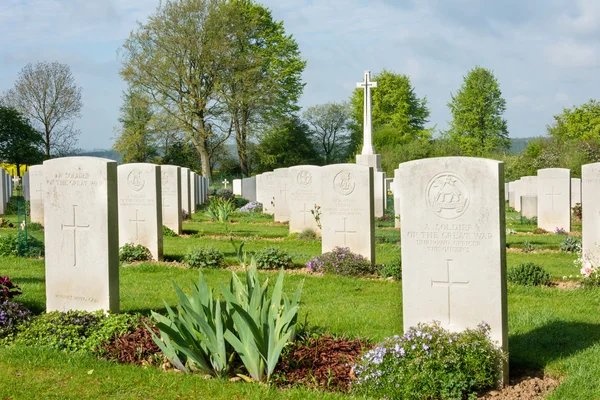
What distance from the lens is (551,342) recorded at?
635 cm

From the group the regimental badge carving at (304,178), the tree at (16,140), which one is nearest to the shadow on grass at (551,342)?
the regimental badge carving at (304,178)

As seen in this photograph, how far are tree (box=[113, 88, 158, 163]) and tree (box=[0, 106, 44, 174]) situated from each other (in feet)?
17.3

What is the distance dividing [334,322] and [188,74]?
105 ft

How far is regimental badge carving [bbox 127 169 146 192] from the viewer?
12.5 m

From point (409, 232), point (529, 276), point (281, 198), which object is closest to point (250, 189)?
point (281, 198)

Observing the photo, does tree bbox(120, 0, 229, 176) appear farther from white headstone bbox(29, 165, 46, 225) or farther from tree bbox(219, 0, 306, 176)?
white headstone bbox(29, 165, 46, 225)

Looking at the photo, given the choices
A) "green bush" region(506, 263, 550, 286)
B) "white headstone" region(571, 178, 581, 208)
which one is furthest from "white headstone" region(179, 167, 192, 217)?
"green bush" region(506, 263, 550, 286)

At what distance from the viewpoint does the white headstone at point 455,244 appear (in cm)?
536

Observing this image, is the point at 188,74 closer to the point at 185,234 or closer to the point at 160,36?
the point at 160,36

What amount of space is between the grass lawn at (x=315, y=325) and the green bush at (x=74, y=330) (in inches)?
9.4

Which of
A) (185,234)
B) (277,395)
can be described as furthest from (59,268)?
(185,234)

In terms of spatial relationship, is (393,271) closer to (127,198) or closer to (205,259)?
(205,259)

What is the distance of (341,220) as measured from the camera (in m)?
11.2

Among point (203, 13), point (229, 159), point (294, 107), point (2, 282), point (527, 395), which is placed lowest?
point (527, 395)
